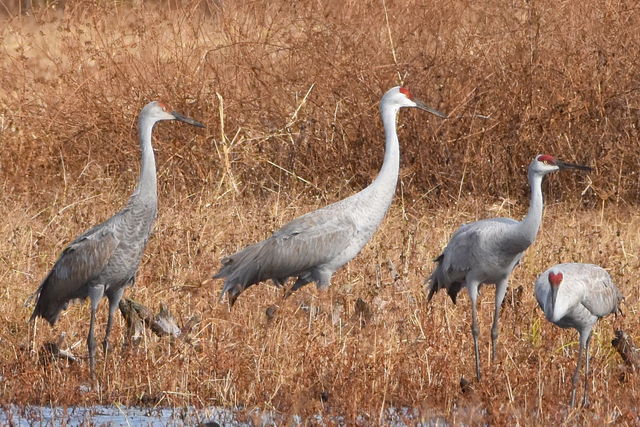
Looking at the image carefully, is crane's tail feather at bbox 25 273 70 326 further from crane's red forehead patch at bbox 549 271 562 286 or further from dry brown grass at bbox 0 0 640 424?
crane's red forehead patch at bbox 549 271 562 286

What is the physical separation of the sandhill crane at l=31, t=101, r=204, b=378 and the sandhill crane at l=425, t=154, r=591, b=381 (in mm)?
1412

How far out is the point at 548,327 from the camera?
5.59 meters

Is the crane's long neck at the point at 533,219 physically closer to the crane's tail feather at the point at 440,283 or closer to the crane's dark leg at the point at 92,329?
the crane's tail feather at the point at 440,283

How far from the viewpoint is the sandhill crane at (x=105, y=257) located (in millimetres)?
5180

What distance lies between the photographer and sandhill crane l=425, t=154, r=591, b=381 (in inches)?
211

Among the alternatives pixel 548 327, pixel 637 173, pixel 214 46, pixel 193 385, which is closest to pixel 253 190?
pixel 214 46

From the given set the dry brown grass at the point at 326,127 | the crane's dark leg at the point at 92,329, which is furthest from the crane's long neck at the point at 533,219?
the crane's dark leg at the point at 92,329

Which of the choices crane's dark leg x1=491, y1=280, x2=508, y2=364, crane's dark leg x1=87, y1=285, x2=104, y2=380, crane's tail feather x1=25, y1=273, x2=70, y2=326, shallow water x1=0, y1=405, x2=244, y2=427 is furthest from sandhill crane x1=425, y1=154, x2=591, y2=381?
crane's tail feather x1=25, y1=273, x2=70, y2=326

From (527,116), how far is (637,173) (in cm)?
90

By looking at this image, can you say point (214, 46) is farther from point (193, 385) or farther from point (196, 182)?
point (193, 385)

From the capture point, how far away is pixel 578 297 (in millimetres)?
5012

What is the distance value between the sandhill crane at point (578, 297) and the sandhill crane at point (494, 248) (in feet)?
0.85

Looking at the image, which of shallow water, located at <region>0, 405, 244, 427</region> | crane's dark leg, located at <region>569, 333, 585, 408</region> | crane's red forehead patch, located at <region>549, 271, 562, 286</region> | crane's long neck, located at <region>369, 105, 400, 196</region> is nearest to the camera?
shallow water, located at <region>0, 405, 244, 427</region>

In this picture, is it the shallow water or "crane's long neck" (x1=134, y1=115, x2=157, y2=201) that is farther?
"crane's long neck" (x1=134, y1=115, x2=157, y2=201)
